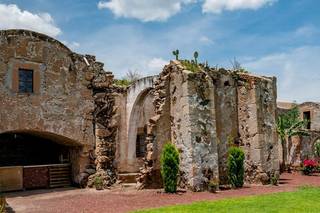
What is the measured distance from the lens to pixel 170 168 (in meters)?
14.4

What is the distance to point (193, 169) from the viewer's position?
14.8m

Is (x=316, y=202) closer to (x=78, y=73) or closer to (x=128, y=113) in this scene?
(x=78, y=73)

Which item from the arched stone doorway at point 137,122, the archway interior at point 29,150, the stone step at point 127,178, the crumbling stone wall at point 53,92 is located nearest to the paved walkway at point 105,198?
the crumbling stone wall at point 53,92

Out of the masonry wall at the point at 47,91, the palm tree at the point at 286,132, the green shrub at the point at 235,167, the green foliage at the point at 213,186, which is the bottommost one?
the green foliage at the point at 213,186

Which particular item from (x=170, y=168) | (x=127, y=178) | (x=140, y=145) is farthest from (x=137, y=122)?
(x=170, y=168)

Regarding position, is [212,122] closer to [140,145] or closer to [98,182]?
[98,182]

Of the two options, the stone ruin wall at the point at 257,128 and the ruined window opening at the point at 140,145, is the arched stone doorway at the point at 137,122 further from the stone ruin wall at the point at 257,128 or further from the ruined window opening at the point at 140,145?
the stone ruin wall at the point at 257,128

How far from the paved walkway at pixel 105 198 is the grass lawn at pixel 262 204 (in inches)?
37.2

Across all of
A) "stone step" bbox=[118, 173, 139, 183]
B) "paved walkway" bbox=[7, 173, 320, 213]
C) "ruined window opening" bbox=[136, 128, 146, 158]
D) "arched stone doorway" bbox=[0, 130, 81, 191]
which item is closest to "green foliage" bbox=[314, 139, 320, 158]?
"ruined window opening" bbox=[136, 128, 146, 158]

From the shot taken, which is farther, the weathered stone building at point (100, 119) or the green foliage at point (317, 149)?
the green foliage at point (317, 149)

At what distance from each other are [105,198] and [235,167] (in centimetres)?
528

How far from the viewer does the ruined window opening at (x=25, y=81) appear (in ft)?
54.1

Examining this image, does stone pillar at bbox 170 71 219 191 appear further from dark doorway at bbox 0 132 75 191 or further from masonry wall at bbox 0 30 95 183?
dark doorway at bbox 0 132 75 191

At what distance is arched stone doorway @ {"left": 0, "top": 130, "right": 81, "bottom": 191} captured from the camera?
17.0 meters
